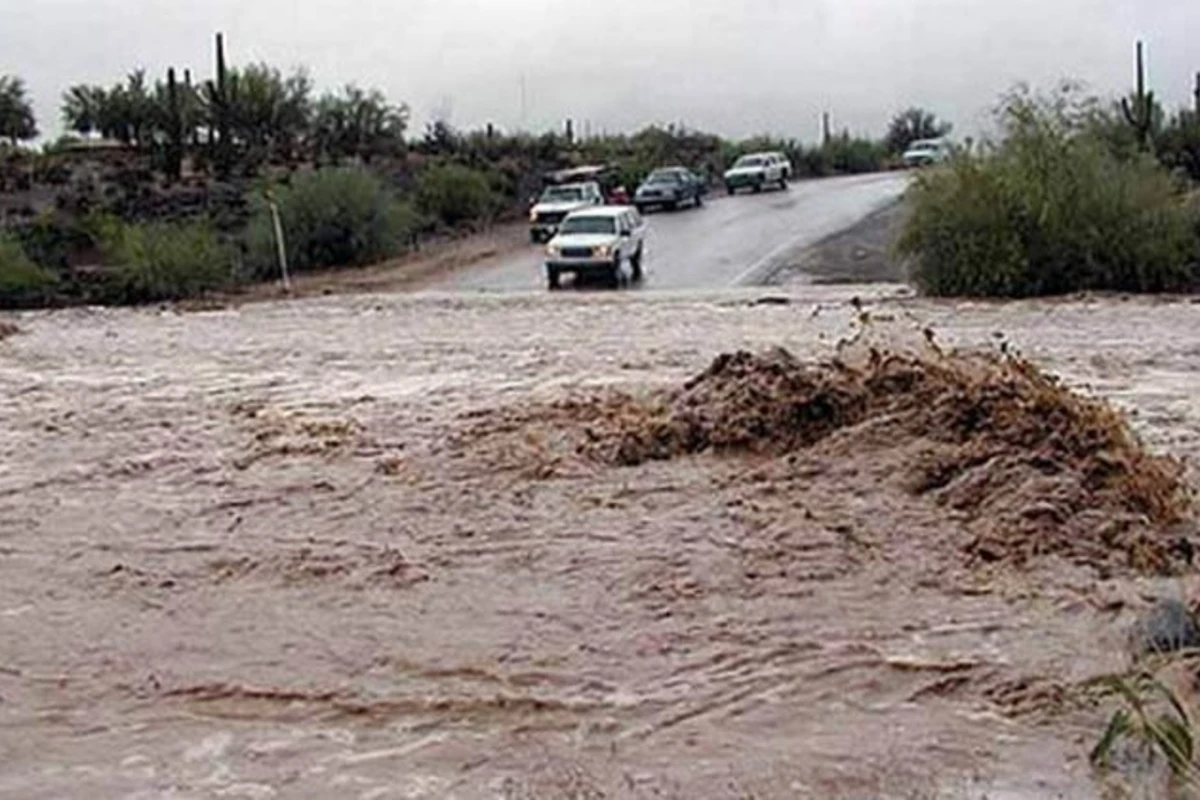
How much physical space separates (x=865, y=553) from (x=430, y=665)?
3484mm

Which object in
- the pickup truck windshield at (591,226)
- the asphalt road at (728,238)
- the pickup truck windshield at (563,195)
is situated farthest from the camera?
the pickup truck windshield at (563,195)

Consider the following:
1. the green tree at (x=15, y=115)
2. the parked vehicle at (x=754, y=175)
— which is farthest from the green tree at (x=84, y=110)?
the parked vehicle at (x=754, y=175)

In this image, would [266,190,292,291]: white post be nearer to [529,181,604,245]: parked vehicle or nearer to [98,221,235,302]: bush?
[98,221,235,302]: bush

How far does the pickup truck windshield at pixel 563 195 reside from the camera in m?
60.0

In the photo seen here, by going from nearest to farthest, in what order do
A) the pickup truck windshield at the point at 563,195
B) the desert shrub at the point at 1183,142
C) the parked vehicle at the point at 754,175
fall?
the pickup truck windshield at the point at 563,195 → the desert shrub at the point at 1183,142 → the parked vehicle at the point at 754,175

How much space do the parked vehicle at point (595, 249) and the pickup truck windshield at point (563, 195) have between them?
1352 centimetres

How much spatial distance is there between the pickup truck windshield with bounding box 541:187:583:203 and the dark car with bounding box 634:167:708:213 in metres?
5.83

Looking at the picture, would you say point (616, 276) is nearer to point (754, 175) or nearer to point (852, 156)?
point (754, 175)

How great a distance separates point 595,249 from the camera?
146ft

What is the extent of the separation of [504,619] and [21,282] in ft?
115

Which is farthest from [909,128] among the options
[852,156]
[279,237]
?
[279,237]

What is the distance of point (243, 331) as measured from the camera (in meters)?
33.8

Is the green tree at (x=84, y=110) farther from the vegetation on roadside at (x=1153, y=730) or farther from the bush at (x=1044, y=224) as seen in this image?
the vegetation on roadside at (x=1153, y=730)

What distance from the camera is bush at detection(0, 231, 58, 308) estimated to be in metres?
43.6
